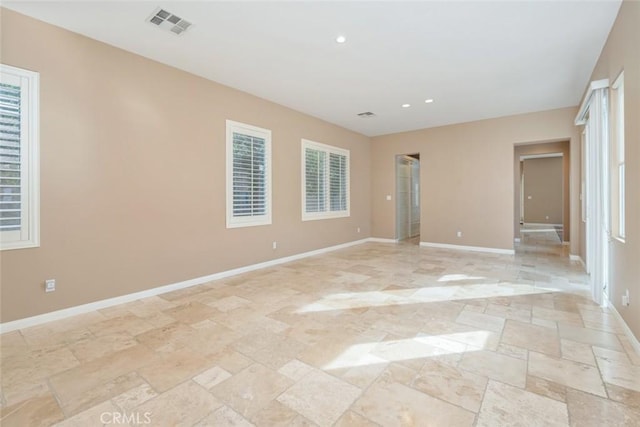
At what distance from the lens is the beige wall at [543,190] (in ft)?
38.2

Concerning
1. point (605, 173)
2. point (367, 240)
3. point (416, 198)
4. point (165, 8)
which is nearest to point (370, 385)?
point (605, 173)

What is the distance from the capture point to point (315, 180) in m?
6.33

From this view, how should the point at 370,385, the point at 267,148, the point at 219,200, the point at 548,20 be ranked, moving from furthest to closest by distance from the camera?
the point at 267,148 < the point at 219,200 < the point at 548,20 < the point at 370,385

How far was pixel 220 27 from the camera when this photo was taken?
302cm

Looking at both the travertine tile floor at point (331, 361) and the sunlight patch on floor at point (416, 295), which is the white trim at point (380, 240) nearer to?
the sunlight patch on floor at point (416, 295)

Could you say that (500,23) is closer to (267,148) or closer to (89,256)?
(267,148)

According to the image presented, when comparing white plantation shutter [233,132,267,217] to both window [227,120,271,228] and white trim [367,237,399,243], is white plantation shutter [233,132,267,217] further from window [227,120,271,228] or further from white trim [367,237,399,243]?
white trim [367,237,399,243]

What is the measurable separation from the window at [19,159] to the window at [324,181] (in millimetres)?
4016

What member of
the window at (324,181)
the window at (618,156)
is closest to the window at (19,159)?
Result: the window at (324,181)

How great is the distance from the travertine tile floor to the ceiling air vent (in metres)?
3.06

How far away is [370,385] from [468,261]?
4.47m
